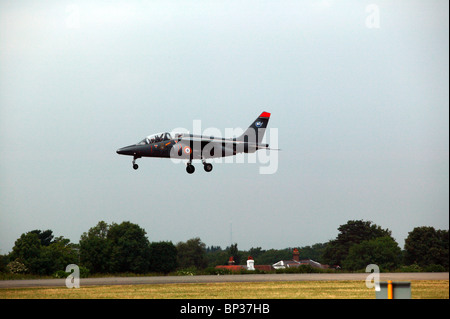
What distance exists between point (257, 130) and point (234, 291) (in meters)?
21.1

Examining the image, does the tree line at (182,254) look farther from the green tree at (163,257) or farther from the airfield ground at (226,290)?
the airfield ground at (226,290)

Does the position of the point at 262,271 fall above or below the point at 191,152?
below

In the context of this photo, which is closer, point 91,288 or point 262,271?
point 91,288

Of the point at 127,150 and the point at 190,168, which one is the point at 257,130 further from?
the point at 127,150

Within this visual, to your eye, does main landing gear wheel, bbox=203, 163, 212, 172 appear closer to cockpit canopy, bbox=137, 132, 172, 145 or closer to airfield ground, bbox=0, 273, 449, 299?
cockpit canopy, bbox=137, 132, 172, 145

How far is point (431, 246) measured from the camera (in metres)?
66.6

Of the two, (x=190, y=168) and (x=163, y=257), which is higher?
(x=190, y=168)

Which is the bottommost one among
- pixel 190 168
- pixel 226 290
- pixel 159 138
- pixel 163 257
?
pixel 226 290

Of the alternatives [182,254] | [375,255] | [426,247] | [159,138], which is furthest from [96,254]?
[426,247]

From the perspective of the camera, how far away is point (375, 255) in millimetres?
56281
